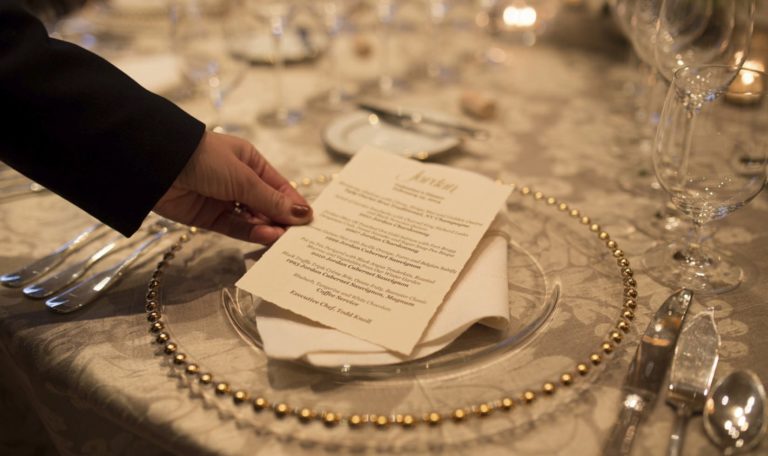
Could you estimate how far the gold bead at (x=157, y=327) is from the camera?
0.63 meters

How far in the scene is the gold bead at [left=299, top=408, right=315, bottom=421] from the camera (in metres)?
0.52

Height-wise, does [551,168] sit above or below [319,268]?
above

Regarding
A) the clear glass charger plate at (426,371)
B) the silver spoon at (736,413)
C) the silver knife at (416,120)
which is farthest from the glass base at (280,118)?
the silver spoon at (736,413)

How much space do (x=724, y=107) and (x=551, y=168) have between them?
250mm

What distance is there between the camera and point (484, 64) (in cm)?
143

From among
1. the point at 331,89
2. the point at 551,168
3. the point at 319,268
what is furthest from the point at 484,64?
the point at 319,268

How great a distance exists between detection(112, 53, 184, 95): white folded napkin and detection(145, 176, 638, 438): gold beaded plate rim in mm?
640

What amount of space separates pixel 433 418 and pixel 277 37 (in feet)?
2.81

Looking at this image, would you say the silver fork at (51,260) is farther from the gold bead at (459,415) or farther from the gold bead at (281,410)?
the gold bead at (459,415)

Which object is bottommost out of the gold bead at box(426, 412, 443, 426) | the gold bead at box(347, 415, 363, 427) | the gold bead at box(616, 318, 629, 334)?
the gold bead at box(347, 415, 363, 427)

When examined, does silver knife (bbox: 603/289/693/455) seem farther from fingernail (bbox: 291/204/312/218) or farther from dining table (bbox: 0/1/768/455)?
fingernail (bbox: 291/204/312/218)

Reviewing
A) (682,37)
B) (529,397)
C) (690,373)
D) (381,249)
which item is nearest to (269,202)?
(381,249)

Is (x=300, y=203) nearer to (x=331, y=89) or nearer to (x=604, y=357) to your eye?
(x=604, y=357)

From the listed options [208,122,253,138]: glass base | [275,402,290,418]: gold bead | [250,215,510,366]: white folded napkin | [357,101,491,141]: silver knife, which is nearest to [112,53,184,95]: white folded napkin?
[208,122,253,138]: glass base
